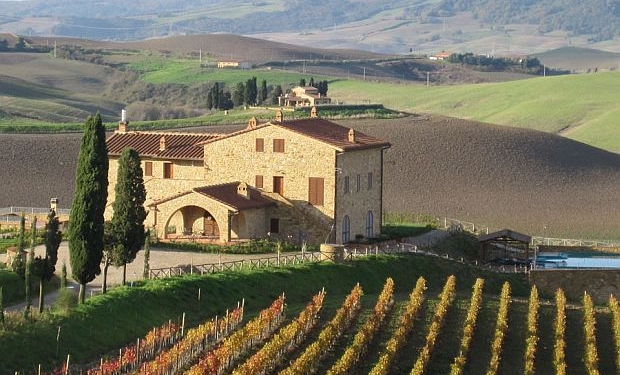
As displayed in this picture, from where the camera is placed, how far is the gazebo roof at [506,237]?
55309 mm

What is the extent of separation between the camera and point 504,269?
53156 mm

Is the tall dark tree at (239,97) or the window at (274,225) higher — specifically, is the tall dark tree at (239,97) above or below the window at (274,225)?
above

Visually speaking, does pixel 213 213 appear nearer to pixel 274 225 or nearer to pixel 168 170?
pixel 274 225

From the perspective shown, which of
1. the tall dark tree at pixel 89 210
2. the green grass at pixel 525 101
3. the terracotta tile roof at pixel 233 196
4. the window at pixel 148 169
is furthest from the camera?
the green grass at pixel 525 101

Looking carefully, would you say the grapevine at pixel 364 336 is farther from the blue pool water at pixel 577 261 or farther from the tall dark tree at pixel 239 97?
the tall dark tree at pixel 239 97

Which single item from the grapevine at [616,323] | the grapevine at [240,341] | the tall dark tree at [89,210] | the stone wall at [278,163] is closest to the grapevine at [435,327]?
the grapevine at [240,341]

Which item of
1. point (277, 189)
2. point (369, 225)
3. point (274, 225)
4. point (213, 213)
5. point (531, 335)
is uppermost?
point (277, 189)

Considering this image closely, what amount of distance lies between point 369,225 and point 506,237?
4.69 m

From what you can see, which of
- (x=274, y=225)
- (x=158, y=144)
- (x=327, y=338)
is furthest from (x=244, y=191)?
(x=327, y=338)

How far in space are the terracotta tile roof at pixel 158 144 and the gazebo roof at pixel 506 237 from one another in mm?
9895

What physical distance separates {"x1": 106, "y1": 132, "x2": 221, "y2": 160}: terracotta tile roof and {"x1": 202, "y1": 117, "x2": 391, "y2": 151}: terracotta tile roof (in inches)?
27.9

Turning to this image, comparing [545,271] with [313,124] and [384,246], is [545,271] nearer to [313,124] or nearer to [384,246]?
[384,246]

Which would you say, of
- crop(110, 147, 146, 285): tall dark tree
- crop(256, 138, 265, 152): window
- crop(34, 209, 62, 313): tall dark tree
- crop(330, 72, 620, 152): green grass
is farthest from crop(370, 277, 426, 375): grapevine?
Result: crop(330, 72, 620, 152): green grass

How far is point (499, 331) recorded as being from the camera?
121 ft
